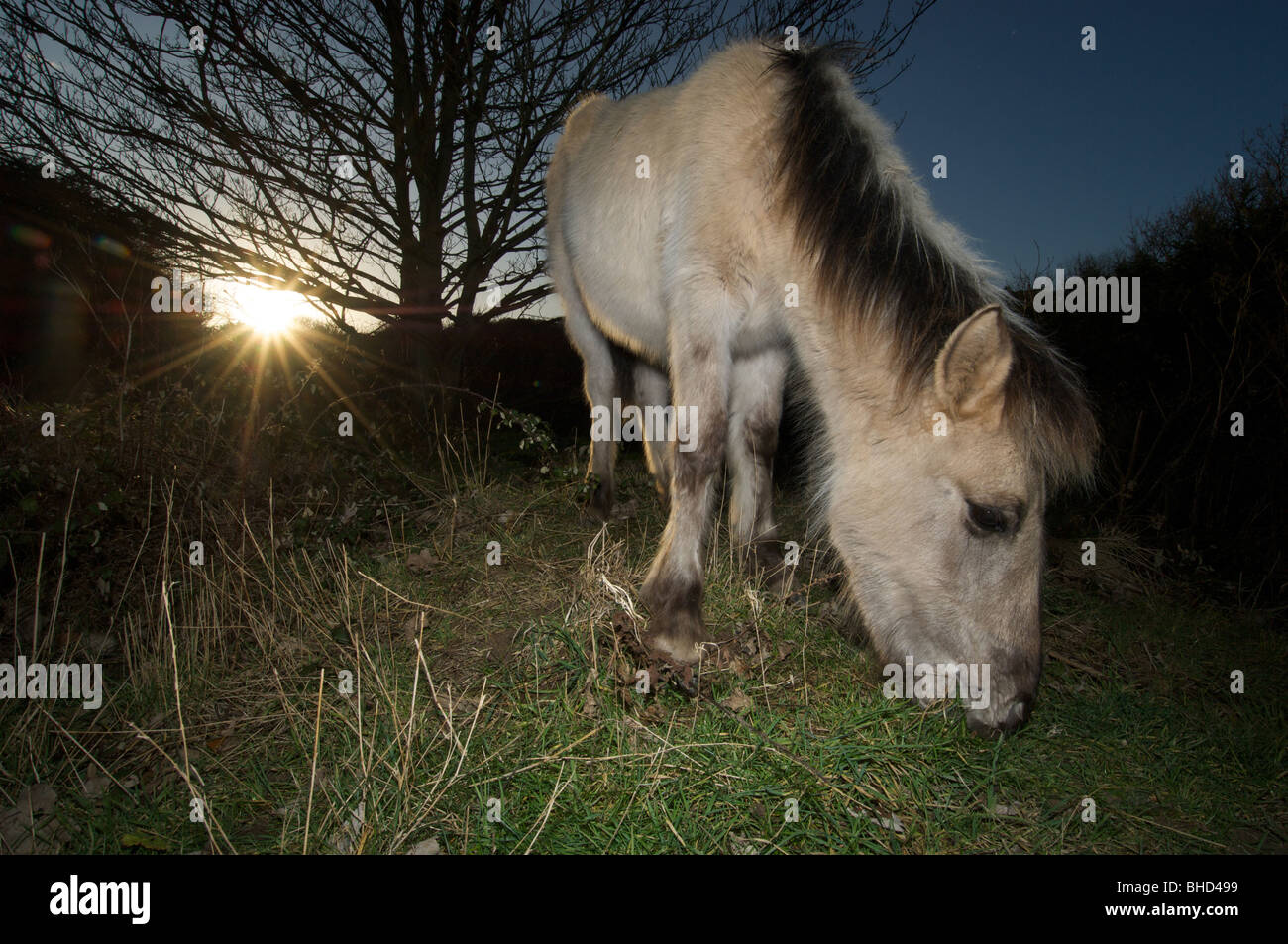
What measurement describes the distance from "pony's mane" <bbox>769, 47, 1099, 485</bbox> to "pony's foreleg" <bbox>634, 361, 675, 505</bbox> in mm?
1703

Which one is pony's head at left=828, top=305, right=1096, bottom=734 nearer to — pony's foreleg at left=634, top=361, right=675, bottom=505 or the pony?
the pony

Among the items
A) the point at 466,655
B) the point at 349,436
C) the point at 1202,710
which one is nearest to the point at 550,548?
the point at 466,655

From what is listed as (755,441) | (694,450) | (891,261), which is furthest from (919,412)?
(755,441)

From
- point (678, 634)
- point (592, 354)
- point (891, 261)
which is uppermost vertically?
point (592, 354)

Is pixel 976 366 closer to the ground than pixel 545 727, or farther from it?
farther from it

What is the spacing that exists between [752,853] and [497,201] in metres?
5.91

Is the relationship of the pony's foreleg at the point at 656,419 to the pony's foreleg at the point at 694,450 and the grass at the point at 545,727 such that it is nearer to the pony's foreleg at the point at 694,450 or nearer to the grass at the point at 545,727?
the pony's foreleg at the point at 694,450

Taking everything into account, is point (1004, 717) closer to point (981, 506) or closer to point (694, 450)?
point (981, 506)

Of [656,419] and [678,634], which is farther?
[656,419]

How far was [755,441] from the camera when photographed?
415 cm

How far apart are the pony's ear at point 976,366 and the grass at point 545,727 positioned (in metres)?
0.98

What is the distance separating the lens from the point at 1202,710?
290 cm

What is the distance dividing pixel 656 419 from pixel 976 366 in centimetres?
289

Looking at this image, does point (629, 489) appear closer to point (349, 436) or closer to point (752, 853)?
point (349, 436)
